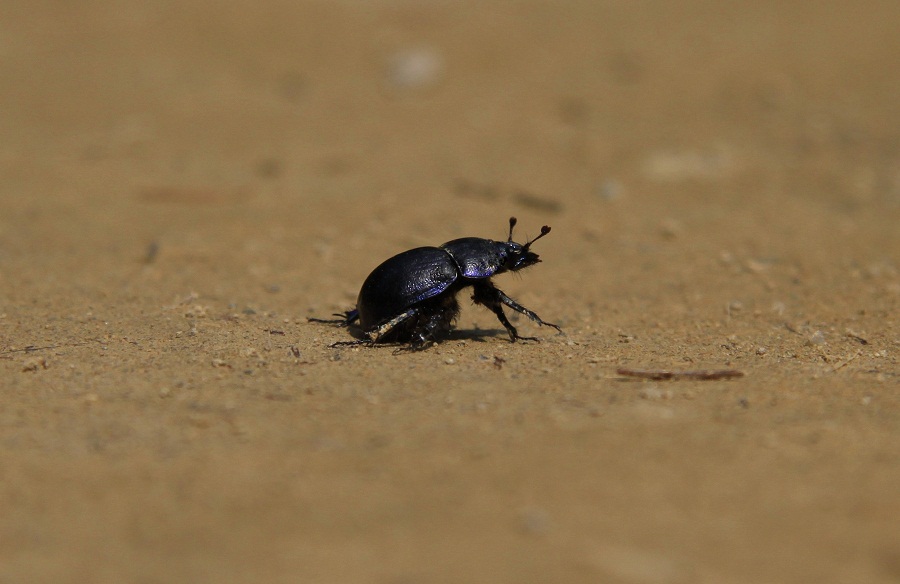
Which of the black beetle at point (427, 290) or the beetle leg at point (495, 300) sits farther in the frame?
the beetle leg at point (495, 300)

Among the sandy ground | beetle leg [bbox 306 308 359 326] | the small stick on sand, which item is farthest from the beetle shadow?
the small stick on sand

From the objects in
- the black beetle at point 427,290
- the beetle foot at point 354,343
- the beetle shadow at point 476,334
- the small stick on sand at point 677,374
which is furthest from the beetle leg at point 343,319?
the small stick on sand at point 677,374

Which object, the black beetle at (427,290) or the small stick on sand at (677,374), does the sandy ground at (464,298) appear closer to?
the small stick on sand at (677,374)

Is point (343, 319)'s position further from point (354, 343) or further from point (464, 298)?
point (464, 298)

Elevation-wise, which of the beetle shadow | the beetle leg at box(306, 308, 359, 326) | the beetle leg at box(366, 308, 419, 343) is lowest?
the beetle shadow

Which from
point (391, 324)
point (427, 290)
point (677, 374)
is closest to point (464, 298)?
point (427, 290)

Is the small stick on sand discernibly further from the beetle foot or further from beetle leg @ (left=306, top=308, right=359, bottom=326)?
beetle leg @ (left=306, top=308, right=359, bottom=326)
